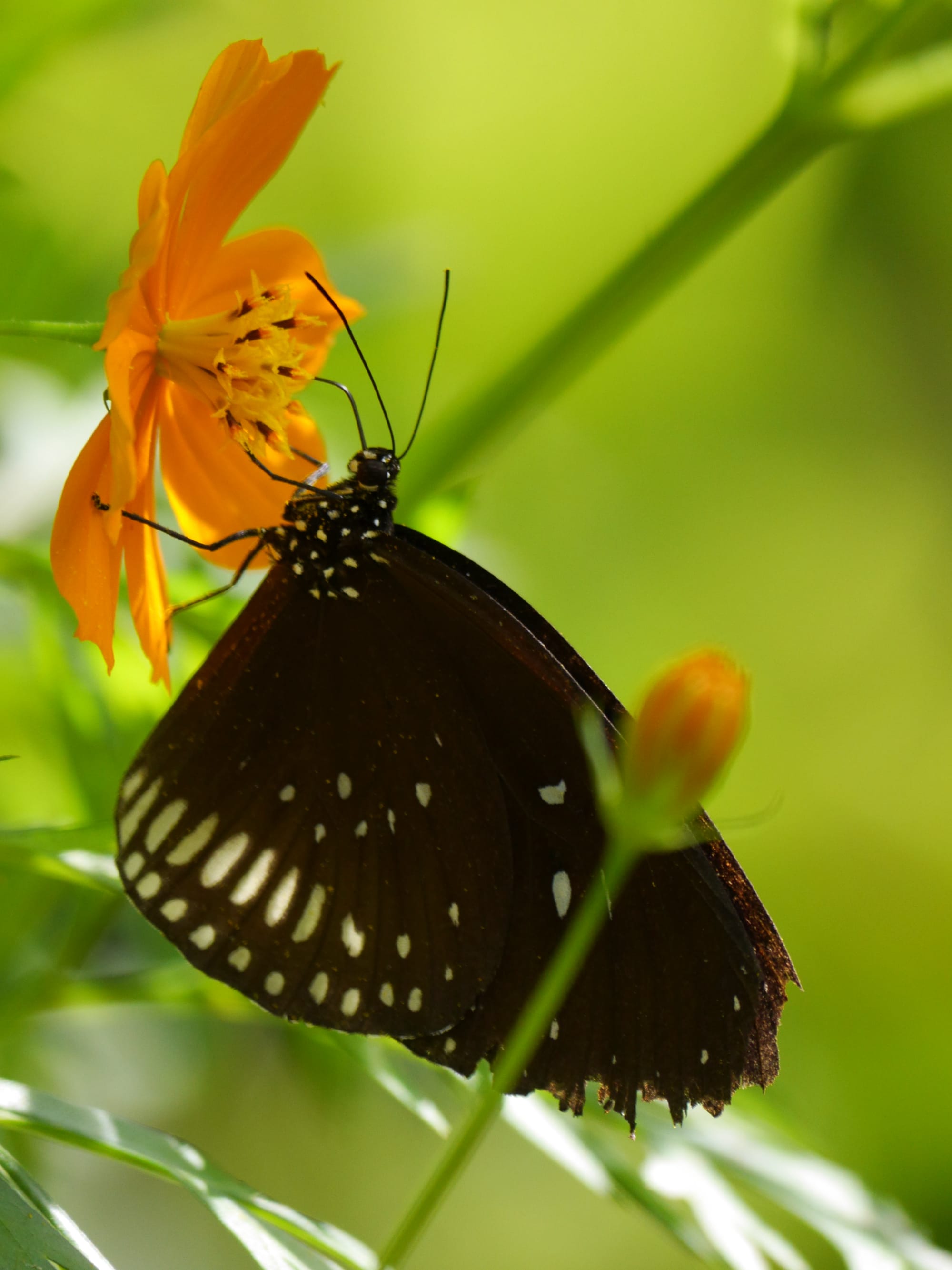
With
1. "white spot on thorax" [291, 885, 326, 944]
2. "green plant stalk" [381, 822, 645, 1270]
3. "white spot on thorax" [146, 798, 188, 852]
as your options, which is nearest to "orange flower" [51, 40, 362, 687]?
"white spot on thorax" [146, 798, 188, 852]

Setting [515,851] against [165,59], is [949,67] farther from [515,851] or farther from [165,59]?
[165,59]

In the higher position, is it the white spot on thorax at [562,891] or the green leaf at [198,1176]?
the white spot on thorax at [562,891]

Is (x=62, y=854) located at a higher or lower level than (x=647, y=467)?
lower

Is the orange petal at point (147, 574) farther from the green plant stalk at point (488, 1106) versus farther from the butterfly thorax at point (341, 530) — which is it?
the green plant stalk at point (488, 1106)

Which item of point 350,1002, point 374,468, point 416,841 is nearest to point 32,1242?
point 350,1002

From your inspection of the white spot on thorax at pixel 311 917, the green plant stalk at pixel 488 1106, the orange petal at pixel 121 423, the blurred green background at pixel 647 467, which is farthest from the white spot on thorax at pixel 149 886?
the blurred green background at pixel 647 467

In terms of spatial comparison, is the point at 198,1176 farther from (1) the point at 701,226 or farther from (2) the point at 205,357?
(1) the point at 701,226
